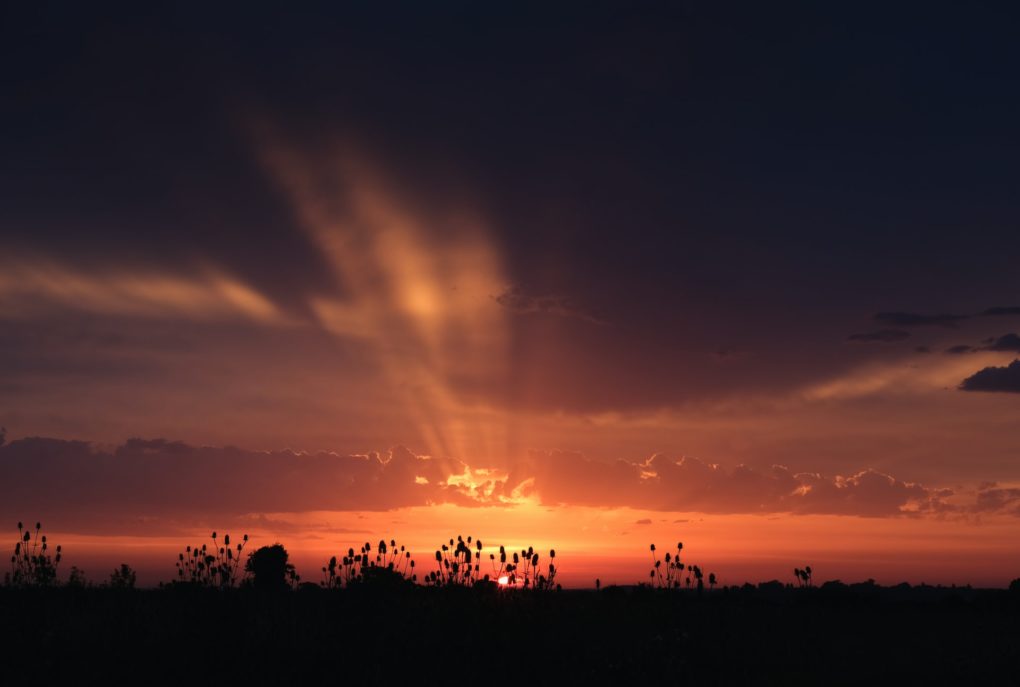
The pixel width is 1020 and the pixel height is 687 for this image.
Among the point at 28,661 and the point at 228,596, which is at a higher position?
the point at 228,596

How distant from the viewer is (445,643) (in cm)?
1558

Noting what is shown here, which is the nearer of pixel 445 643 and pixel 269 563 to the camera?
pixel 445 643

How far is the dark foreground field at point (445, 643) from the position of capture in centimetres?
1424

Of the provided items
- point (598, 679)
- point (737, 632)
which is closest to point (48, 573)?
point (598, 679)

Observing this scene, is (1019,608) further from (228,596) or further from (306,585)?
(228,596)

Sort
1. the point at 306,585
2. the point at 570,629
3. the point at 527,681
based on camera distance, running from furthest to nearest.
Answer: the point at 306,585 → the point at 570,629 → the point at 527,681

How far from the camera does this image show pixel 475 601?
18.3 m

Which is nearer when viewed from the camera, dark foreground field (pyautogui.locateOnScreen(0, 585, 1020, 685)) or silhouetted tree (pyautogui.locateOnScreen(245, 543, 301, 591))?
dark foreground field (pyautogui.locateOnScreen(0, 585, 1020, 685))

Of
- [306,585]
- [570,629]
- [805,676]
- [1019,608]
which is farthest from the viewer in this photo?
[1019,608]

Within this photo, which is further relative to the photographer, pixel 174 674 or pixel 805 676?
pixel 805 676

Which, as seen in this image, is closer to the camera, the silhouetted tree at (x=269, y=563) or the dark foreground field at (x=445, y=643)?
the dark foreground field at (x=445, y=643)

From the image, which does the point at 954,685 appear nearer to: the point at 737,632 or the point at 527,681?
the point at 737,632

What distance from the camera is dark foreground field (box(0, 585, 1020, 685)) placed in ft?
46.7

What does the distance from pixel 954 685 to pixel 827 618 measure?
8.37 meters
